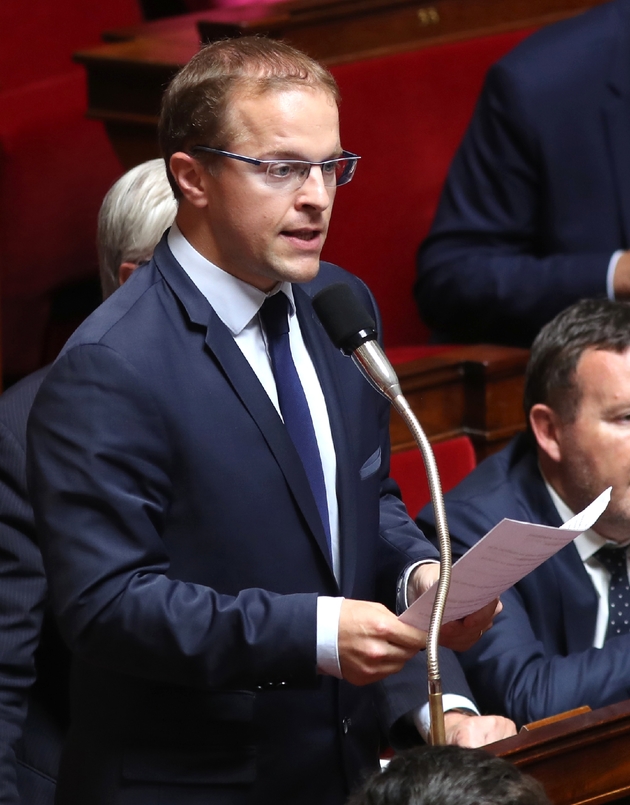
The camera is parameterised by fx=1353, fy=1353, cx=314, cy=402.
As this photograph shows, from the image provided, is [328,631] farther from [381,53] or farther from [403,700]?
[381,53]

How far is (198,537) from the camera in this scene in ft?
2.76

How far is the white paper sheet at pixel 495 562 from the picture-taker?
727 millimetres

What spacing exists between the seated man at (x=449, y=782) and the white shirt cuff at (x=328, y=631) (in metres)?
0.13

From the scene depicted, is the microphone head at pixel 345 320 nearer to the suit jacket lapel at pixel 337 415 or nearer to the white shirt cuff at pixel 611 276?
the suit jacket lapel at pixel 337 415

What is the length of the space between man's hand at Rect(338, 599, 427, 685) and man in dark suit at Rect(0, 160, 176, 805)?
0.37 metres

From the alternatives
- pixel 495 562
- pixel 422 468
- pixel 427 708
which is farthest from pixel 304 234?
pixel 422 468

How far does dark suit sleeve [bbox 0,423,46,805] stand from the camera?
1.06 meters

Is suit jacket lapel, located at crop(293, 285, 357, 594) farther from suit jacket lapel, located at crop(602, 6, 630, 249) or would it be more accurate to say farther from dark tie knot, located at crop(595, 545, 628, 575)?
suit jacket lapel, located at crop(602, 6, 630, 249)

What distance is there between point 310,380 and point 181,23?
1.32 metres

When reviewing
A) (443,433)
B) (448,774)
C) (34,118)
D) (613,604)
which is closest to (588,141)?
(443,433)

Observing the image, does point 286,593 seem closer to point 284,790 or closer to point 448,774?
point 284,790

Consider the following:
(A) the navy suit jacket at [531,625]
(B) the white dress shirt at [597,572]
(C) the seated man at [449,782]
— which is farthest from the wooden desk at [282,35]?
(C) the seated man at [449,782]

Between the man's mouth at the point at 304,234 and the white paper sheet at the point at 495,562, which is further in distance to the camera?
the man's mouth at the point at 304,234

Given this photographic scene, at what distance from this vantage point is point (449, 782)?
0.64m
